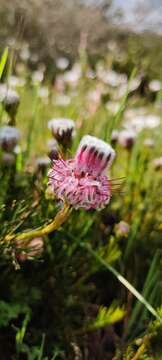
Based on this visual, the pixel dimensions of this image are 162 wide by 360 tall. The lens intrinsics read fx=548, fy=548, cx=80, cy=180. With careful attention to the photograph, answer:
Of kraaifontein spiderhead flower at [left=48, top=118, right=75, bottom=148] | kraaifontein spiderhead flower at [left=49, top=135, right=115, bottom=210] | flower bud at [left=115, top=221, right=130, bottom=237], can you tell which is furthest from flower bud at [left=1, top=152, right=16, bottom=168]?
kraaifontein spiderhead flower at [left=49, top=135, right=115, bottom=210]

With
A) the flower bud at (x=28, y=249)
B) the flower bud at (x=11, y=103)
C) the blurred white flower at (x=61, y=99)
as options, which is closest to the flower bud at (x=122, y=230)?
the flower bud at (x=28, y=249)

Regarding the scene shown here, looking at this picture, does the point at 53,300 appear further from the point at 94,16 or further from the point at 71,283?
the point at 94,16

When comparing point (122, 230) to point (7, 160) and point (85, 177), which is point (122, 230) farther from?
point (85, 177)

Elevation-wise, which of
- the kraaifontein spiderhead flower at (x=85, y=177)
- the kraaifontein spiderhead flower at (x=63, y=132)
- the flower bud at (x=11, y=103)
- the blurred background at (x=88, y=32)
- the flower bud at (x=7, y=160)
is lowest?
A: the kraaifontein spiderhead flower at (x=85, y=177)

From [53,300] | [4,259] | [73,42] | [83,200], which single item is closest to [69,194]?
[83,200]

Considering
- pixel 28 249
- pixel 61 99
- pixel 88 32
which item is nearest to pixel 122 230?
pixel 28 249

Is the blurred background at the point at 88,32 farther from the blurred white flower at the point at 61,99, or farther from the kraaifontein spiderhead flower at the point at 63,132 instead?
the kraaifontein spiderhead flower at the point at 63,132

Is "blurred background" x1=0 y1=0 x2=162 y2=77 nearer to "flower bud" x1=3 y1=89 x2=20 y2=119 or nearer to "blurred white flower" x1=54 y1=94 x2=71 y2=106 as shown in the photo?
"blurred white flower" x1=54 y1=94 x2=71 y2=106
